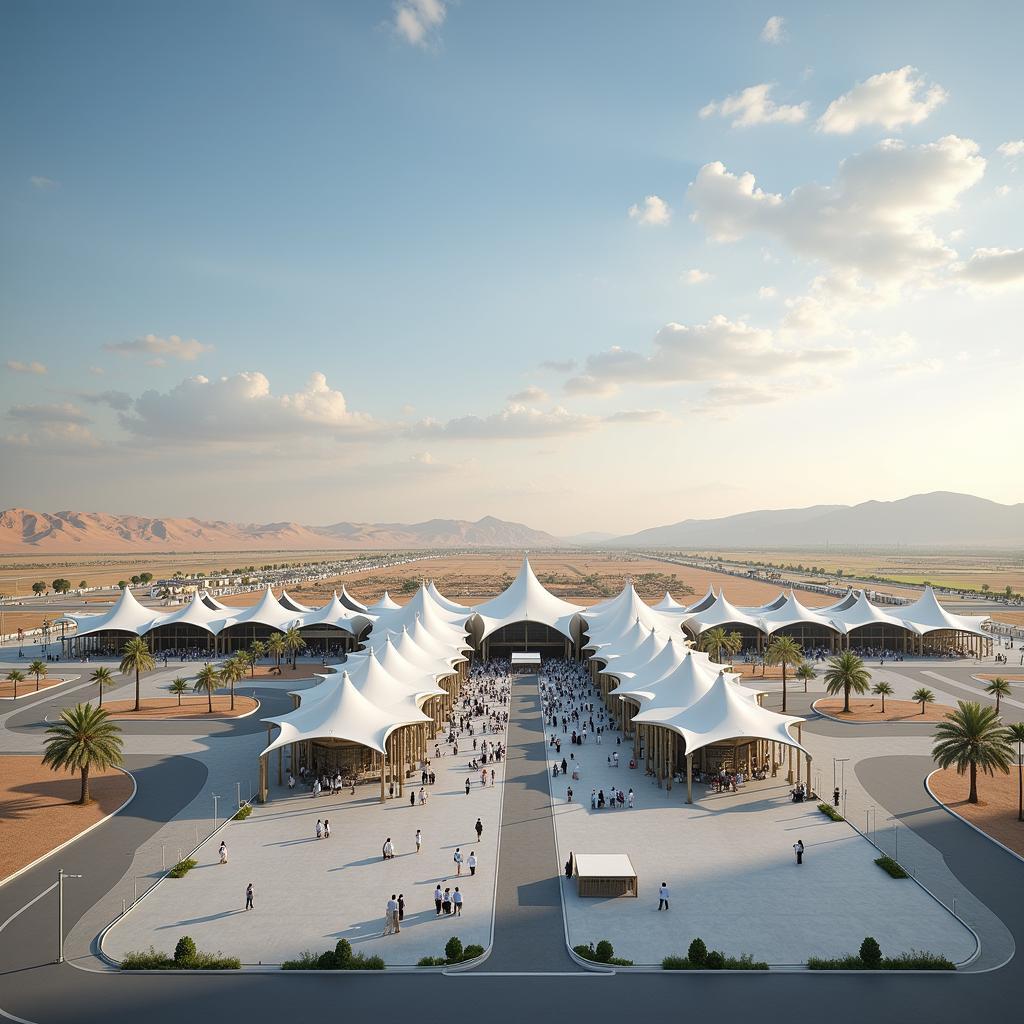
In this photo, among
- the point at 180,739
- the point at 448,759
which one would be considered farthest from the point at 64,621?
the point at 448,759

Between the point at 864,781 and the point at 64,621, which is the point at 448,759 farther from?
the point at 64,621

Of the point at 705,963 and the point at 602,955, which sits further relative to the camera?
the point at 602,955

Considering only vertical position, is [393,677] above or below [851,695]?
above

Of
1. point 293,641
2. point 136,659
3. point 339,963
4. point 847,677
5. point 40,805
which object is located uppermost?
point 136,659

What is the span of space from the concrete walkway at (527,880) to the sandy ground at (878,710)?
21320mm

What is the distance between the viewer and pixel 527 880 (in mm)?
25250

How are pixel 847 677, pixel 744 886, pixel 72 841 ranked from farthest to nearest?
1. pixel 847 677
2. pixel 72 841
3. pixel 744 886

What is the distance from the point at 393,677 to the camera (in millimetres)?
43156

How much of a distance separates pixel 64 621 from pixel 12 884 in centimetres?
5821

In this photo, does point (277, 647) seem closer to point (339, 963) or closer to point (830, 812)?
point (339, 963)

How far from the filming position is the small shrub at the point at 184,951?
2009 cm

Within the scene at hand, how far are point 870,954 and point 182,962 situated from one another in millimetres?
18718

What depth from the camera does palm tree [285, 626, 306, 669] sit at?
214 ft

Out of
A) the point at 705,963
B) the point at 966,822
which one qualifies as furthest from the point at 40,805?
the point at 966,822
